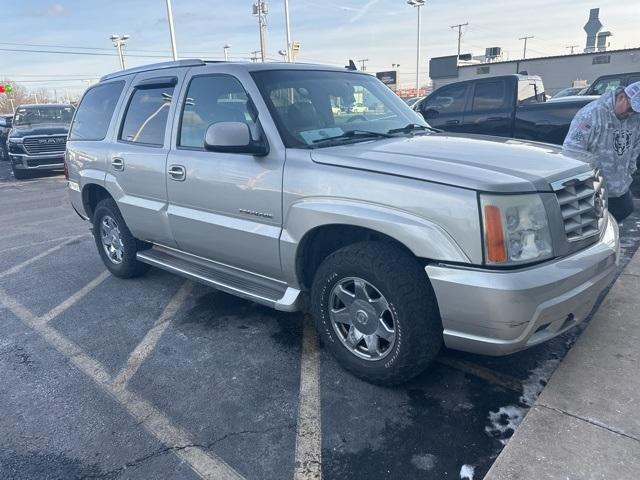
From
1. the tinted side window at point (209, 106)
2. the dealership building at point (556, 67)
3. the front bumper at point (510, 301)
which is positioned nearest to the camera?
the front bumper at point (510, 301)

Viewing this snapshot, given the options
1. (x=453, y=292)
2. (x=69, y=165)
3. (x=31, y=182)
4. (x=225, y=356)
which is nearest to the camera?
(x=453, y=292)

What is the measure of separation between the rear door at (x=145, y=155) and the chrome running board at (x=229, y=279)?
6.1 inches

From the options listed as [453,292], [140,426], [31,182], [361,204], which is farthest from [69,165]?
[31,182]

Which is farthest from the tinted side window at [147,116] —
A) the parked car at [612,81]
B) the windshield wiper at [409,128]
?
the parked car at [612,81]

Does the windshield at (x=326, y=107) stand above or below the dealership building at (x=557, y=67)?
below

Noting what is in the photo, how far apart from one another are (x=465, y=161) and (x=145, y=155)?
269 centimetres

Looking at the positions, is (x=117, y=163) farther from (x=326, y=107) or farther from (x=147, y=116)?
(x=326, y=107)

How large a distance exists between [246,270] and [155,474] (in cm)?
157

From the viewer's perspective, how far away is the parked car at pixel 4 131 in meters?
15.9

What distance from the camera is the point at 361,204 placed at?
2.75 metres

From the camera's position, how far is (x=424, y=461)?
243 centimetres

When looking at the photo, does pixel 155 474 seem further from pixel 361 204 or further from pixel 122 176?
pixel 122 176

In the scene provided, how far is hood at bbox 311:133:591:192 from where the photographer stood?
8.11 ft

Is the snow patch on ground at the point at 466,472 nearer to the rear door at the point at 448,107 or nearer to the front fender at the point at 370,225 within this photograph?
the front fender at the point at 370,225
